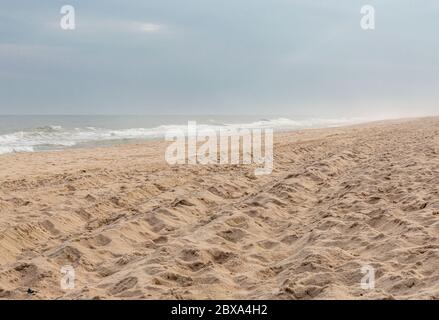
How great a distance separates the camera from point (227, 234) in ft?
19.4

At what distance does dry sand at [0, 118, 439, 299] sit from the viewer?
4.25 m

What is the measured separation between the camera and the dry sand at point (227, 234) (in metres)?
4.25

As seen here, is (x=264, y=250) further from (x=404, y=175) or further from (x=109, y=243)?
(x=404, y=175)

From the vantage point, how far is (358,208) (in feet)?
21.9

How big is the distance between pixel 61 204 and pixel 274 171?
16.4 feet

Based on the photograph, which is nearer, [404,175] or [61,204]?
[61,204]

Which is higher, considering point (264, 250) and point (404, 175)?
point (404, 175)

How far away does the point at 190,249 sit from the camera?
520cm

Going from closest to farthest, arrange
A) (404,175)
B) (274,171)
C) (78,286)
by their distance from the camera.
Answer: (78,286)
(404,175)
(274,171)
